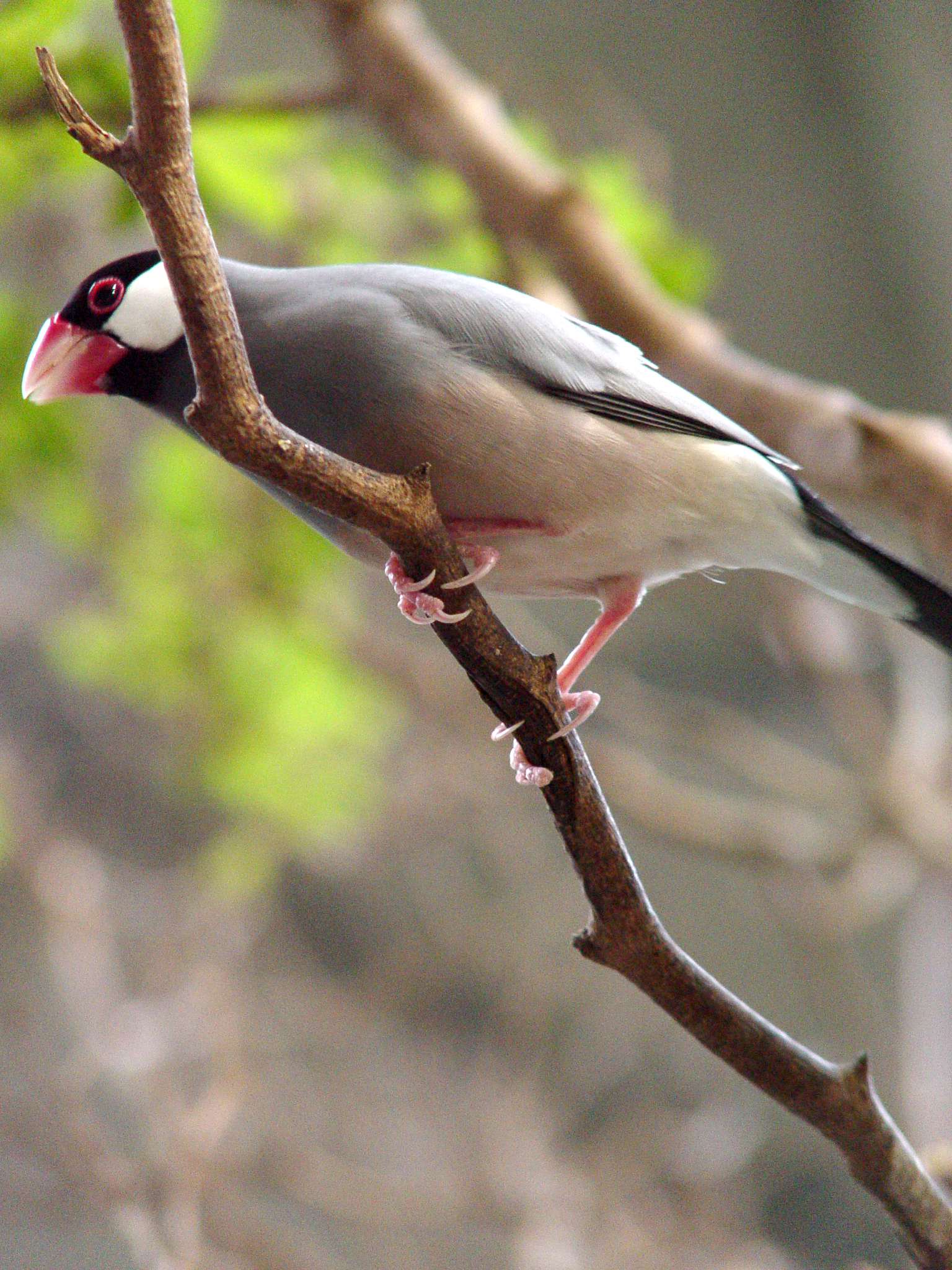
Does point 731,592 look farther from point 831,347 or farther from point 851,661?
point 831,347

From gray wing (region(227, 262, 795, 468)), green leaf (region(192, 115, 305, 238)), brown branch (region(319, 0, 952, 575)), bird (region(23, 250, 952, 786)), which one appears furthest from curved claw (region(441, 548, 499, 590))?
green leaf (region(192, 115, 305, 238))

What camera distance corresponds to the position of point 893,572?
0.78 meters

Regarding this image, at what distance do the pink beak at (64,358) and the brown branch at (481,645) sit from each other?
23 cm

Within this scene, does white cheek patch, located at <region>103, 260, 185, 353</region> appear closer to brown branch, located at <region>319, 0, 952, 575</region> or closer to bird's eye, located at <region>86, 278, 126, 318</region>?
bird's eye, located at <region>86, 278, 126, 318</region>

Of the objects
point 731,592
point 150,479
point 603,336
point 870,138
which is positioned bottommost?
point 603,336

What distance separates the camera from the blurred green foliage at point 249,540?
154cm

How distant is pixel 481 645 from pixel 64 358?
330mm

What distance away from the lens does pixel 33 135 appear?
1150mm

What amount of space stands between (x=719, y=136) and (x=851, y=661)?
1688 millimetres

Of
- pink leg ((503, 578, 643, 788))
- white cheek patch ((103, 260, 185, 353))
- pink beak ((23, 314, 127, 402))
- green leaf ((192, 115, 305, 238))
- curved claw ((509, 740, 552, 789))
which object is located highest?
green leaf ((192, 115, 305, 238))

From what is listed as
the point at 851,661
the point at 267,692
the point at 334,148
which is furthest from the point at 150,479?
the point at 851,661

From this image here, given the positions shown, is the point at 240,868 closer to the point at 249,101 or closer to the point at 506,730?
the point at 249,101

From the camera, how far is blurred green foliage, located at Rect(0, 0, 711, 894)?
5.04ft

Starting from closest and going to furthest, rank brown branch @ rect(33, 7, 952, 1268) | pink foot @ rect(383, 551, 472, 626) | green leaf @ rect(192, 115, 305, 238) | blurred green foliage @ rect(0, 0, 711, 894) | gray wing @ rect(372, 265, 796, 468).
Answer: brown branch @ rect(33, 7, 952, 1268) → pink foot @ rect(383, 551, 472, 626) → gray wing @ rect(372, 265, 796, 468) → green leaf @ rect(192, 115, 305, 238) → blurred green foliage @ rect(0, 0, 711, 894)
